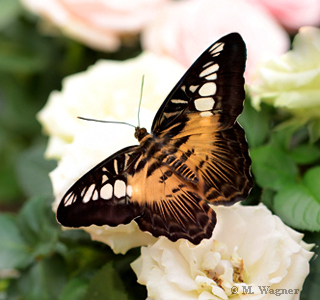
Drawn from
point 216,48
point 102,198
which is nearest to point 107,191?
point 102,198

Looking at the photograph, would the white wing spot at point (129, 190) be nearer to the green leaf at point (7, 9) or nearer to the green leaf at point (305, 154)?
the green leaf at point (305, 154)

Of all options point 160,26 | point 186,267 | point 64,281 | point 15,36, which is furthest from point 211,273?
point 15,36

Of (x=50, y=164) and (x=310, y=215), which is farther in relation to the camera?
(x=50, y=164)

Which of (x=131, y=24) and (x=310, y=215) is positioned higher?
(x=131, y=24)

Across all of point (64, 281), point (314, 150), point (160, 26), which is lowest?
point (64, 281)

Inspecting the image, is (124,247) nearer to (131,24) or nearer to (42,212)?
(42,212)

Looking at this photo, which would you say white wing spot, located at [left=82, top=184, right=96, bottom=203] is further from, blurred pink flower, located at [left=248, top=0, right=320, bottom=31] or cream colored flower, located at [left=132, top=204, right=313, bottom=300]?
blurred pink flower, located at [left=248, top=0, right=320, bottom=31]

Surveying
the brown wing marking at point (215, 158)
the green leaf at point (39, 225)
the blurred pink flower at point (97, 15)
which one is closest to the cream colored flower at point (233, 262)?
the brown wing marking at point (215, 158)
